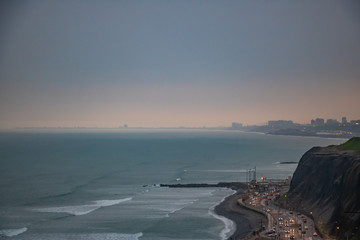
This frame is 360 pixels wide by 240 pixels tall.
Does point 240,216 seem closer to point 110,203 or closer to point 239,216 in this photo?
point 239,216

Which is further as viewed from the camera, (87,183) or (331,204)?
(87,183)

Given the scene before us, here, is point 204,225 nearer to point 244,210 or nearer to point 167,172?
point 244,210

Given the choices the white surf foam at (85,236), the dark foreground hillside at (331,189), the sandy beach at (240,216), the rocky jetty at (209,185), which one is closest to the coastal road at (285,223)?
the dark foreground hillside at (331,189)

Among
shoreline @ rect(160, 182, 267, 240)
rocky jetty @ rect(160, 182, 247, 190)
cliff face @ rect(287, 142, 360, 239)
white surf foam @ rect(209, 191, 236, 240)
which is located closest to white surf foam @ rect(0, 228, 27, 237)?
white surf foam @ rect(209, 191, 236, 240)

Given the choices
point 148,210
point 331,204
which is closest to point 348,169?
point 331,204

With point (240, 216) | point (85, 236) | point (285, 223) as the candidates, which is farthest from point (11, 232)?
point (285, 223)

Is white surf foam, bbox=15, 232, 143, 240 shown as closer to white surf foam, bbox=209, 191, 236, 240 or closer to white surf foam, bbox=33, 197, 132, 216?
white surf foam, bbox=209, 191, 236, 240
